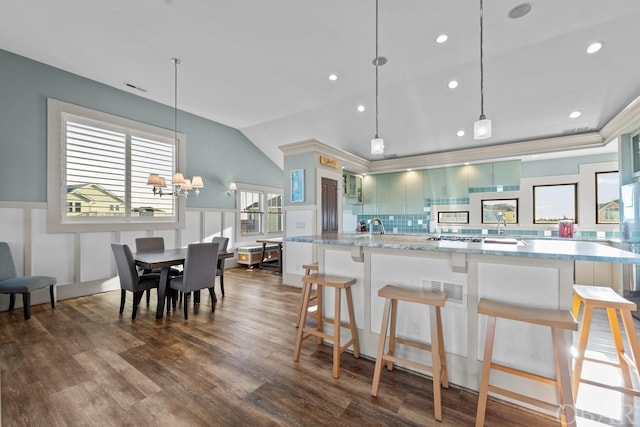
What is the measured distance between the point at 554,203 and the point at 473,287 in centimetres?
437

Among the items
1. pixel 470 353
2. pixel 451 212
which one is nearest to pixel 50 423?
pixel 470 353

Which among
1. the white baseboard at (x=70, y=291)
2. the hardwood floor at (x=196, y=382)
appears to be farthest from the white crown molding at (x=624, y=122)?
the white baseboard at (x=70, y=291)

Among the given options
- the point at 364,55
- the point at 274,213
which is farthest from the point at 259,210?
the point at 364,55

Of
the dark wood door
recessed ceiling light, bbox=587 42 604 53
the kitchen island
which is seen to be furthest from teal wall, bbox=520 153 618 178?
the kitchen island

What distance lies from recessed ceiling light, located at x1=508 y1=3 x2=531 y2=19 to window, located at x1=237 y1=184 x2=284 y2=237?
5.68 m

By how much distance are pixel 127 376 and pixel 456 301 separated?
8.35ft

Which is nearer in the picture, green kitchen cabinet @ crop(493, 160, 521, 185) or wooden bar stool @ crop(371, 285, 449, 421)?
wooden bar stool @ crop(371, 285, 449, 421)

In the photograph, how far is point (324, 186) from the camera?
190 inches

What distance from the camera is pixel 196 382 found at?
198 centimetres

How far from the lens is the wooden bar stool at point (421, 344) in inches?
64.6

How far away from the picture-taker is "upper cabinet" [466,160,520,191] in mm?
4906

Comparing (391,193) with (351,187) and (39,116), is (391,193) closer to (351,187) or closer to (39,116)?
(351,187)

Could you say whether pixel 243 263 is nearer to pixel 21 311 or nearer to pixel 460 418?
pixel 21 311

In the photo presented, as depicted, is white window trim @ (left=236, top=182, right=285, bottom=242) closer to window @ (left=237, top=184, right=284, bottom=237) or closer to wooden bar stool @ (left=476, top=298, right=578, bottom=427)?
window @ (left=237, top=184, right=284, bottom=237)
